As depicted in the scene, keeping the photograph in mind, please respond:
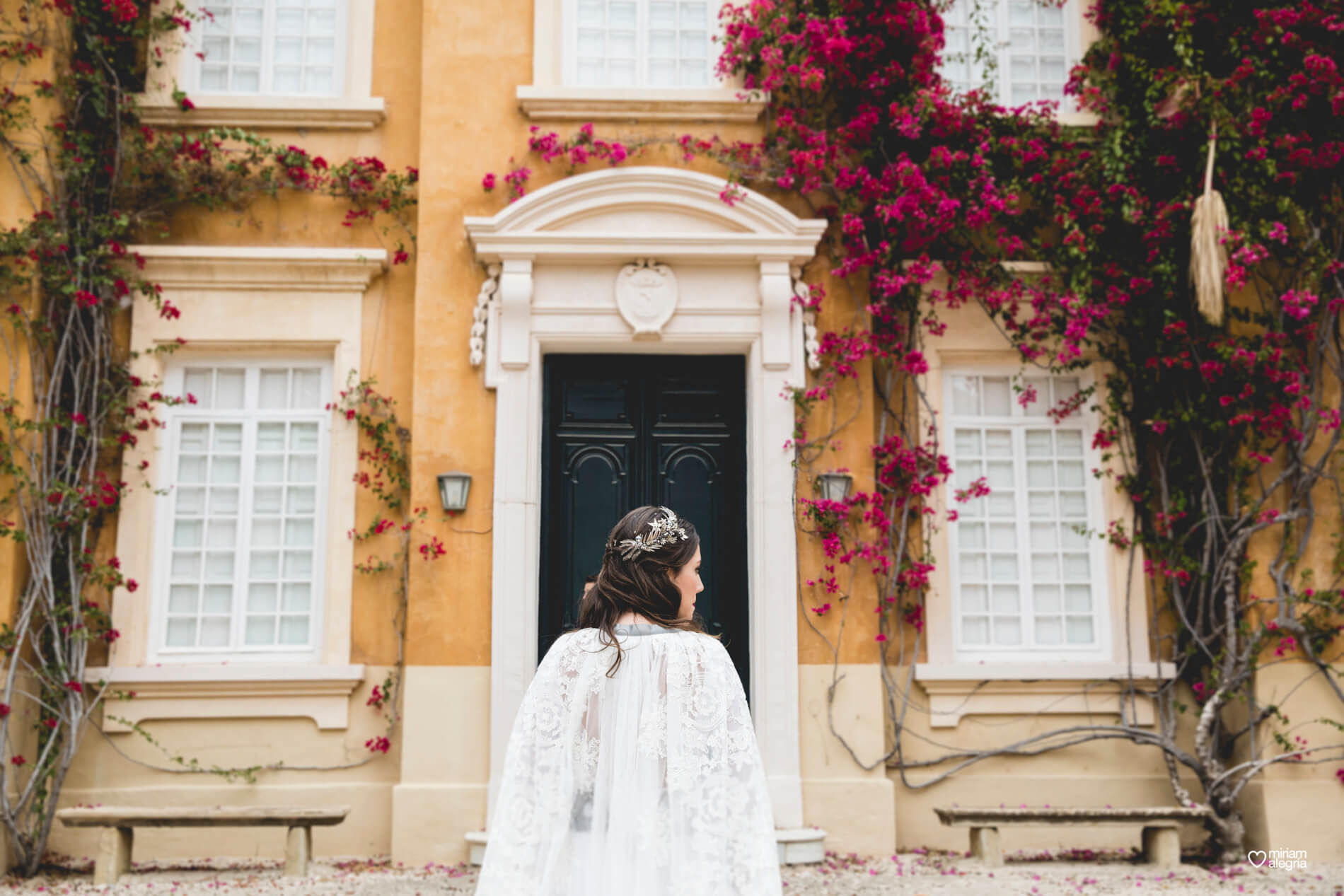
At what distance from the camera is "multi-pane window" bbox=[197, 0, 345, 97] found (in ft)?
23.6

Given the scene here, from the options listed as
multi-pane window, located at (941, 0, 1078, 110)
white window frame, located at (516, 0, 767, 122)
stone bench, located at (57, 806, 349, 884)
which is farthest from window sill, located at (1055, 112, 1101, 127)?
stone bench, located at (57, 806, 349, 884)

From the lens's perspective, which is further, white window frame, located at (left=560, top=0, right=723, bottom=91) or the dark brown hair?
white window frame, located at (left=560, top=0, right=723, bottom=91)

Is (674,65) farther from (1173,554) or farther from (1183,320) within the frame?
(1173,554)

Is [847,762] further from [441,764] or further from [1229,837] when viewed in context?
[441,764]

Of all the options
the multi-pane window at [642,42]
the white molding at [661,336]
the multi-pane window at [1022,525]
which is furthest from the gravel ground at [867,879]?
the multi-pane window at [642,42]

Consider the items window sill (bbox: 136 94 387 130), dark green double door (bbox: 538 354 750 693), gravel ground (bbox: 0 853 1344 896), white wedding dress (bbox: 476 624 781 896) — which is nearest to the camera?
white wedding dress (bbox: 476 624 781 896)

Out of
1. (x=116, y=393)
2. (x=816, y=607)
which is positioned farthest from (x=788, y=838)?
(x=116, y=393)

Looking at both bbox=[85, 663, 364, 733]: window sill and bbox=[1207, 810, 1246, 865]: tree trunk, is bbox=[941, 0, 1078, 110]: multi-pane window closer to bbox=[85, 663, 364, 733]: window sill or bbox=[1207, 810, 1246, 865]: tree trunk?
bbox=[1207, 810, 1246, 865]: tree trunk

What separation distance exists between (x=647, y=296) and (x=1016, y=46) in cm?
301

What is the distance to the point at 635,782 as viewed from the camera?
2.85m

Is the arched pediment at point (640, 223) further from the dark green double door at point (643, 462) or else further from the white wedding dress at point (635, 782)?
the white wedding dress at point (635, 782)

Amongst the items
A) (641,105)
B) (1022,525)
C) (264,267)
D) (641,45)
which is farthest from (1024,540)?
(264,267)

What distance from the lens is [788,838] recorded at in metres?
6.03
